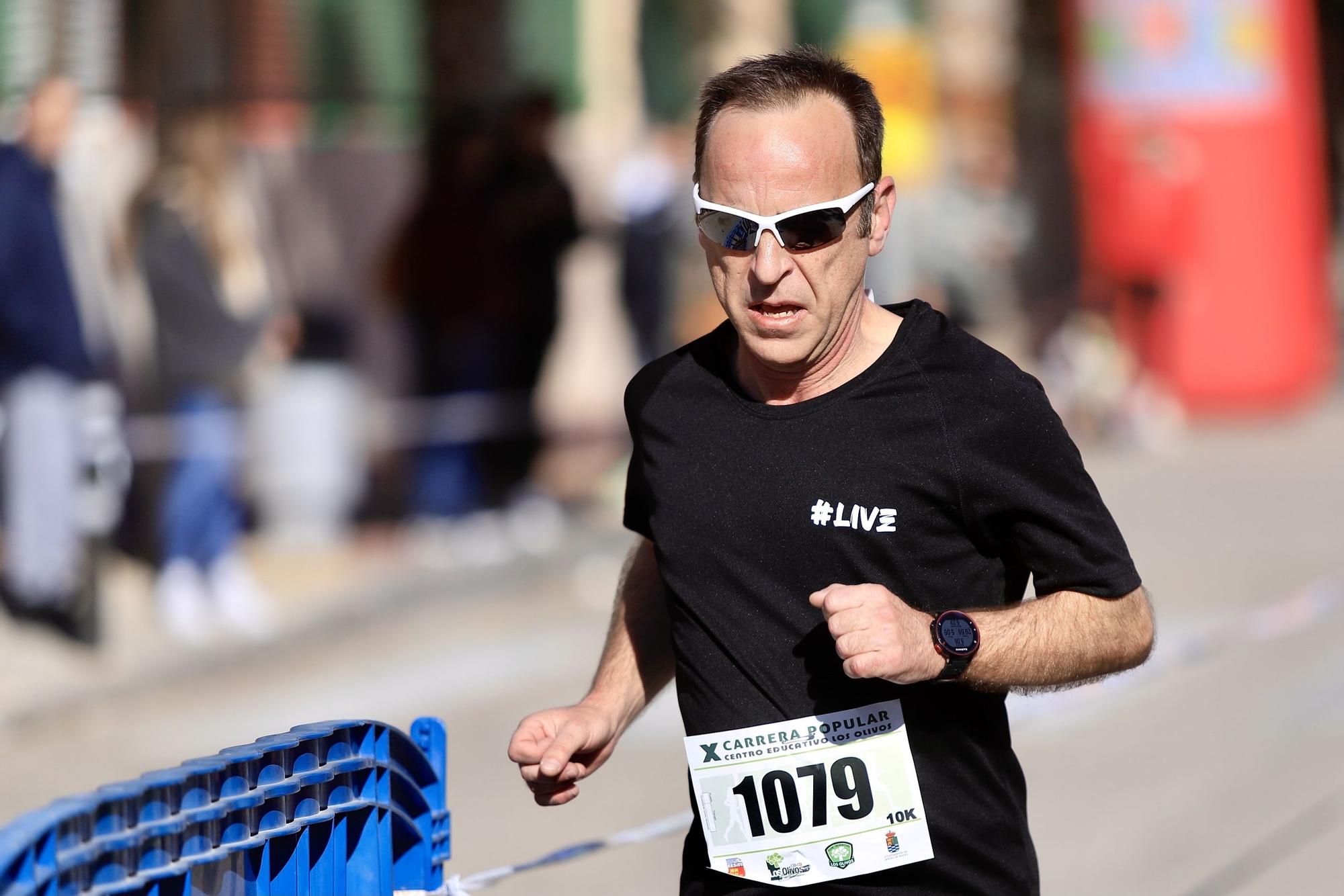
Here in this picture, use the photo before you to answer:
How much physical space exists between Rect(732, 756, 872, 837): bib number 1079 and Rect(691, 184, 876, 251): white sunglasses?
29.8 inches

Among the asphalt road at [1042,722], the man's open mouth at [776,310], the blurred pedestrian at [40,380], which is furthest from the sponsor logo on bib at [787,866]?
the blurred pedestrian at [40,380]

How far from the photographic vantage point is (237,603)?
9.12m

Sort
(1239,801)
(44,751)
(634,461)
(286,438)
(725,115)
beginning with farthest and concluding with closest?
(286,438) → (44,751) → (1239,801) → (634,461) → (725,115)

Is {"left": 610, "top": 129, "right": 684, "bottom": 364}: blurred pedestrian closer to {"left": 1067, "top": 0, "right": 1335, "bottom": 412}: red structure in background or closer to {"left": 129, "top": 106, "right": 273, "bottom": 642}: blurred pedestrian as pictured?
{"left": 129, "top": 106, "right": 273, "bottom": 642}: blurred pedestrian

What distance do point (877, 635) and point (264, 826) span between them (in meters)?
0.83

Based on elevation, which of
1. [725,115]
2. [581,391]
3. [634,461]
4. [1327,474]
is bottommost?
[634,461]

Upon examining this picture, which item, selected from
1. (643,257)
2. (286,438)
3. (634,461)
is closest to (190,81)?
(286,438)

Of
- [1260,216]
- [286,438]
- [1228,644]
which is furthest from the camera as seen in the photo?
[1260,216]

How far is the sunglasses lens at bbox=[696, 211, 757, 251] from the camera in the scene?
256 cm

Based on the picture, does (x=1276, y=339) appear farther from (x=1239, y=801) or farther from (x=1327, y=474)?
(x=1239, y=801)

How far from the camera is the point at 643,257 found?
40.4ft

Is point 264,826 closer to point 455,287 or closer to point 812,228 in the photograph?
point 812,228

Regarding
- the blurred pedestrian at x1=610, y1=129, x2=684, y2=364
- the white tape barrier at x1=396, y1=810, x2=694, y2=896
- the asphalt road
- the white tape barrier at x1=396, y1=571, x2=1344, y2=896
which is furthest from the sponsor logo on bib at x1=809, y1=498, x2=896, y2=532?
the blurred pedestrian at x1=610, y1=129, x2=684, y2=364

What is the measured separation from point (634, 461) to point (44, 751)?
528 cm
